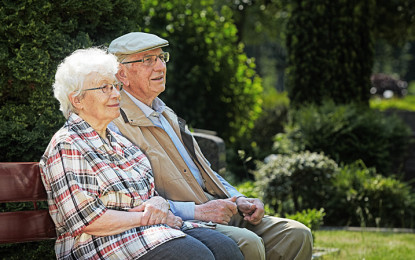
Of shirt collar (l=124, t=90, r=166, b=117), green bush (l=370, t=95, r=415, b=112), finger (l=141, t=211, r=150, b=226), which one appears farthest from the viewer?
green bush (l=370, t=95, r=415, b=112)

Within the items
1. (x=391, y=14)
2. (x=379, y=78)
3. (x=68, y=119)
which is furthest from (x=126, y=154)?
(x=379, y=78)

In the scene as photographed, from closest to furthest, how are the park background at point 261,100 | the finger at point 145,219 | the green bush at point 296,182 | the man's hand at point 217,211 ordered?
the finger at point 145,219 < the man's hand at point 217,211 < the park background at point 261,100 < the green bush at point 296,182

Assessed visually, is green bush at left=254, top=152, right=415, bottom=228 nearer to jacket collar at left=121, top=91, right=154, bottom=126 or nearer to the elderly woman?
jacket collar at left=121, top=91, right=154, bottom=126

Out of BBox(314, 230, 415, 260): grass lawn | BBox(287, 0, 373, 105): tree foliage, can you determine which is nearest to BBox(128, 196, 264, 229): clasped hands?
BBox(314, 230, 415, 260): grass lawn

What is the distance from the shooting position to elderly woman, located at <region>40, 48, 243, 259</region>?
Result: 276 centimetres

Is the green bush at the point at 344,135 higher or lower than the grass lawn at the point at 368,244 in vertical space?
higher

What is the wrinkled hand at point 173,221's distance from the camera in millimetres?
3064

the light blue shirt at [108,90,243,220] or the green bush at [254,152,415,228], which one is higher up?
the light blue shirt at [108,90,243,220]

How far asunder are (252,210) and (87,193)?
1.20 meters

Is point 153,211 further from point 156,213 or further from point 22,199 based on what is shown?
point 22,199

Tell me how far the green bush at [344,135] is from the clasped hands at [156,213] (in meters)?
5.96

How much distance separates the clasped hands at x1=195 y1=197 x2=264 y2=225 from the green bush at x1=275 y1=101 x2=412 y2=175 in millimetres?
5287

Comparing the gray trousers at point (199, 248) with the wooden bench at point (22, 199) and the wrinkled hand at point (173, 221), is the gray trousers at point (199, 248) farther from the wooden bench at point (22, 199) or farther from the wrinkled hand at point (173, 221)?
the wooden bench at point (22, 199)

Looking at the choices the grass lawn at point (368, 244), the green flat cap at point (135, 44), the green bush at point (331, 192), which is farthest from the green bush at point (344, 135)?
the green flat cap at point (135, 44)
